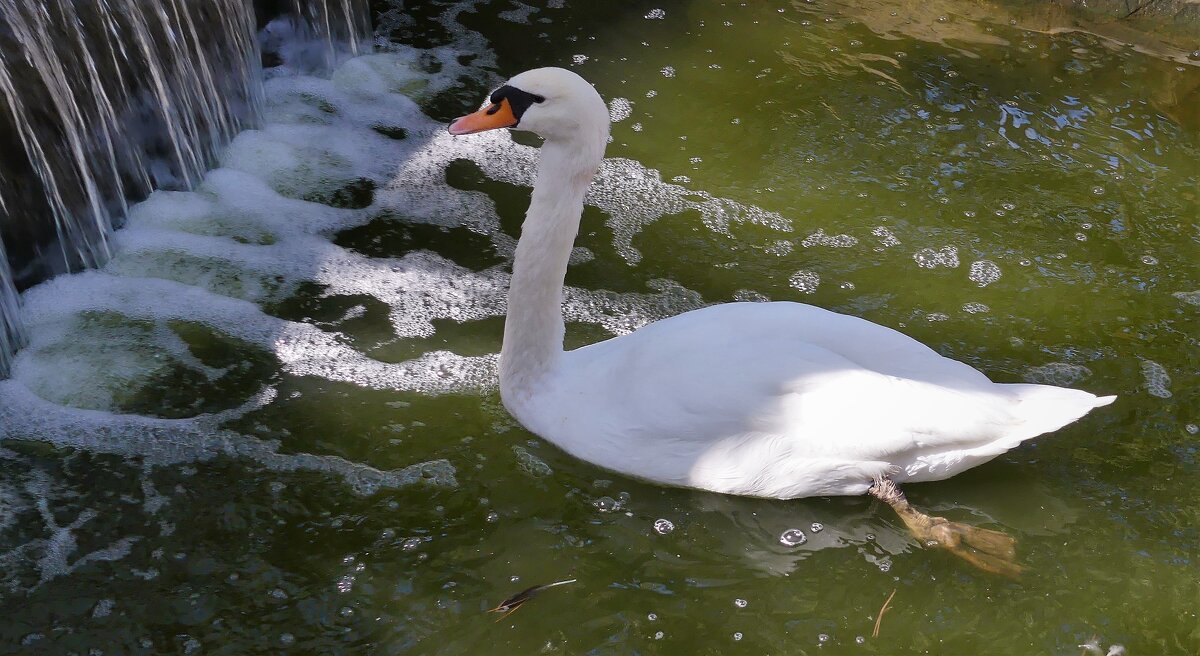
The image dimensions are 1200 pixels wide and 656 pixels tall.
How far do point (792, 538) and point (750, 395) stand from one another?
0.39m

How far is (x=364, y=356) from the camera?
11.5 feet

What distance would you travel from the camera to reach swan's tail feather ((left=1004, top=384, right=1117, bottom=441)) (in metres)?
2.91

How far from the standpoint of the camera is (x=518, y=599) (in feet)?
8.70

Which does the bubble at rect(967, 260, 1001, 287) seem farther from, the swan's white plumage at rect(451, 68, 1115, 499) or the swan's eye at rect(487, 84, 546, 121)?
the swan's eye at rect(487, 84, 546, 121)

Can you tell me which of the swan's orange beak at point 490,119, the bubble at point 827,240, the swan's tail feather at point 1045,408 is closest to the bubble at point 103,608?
the swan's orange beak at point 490,119

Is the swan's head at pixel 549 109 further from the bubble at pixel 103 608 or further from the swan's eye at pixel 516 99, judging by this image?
the bubble at pixel 103 608

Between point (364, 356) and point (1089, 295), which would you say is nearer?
point (364, 356)

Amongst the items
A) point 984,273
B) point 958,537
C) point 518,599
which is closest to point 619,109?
point 984,273

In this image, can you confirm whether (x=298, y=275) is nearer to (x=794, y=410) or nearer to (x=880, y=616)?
(x=794, y=410)

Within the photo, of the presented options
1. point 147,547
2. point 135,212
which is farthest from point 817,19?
point 147,547

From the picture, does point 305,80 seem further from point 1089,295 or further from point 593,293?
point 1089,295

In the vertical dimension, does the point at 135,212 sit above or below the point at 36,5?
below

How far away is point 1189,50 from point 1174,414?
317 cm

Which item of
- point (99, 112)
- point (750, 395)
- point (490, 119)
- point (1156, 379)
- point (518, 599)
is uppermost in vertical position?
point (490, 119)
